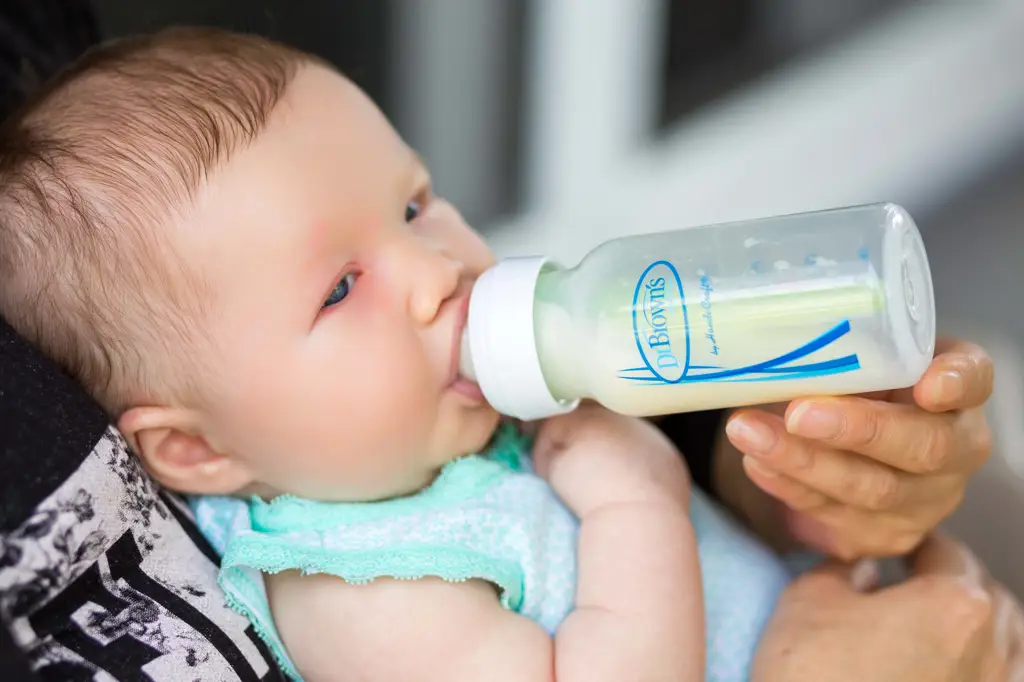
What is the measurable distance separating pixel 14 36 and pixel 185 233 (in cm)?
33

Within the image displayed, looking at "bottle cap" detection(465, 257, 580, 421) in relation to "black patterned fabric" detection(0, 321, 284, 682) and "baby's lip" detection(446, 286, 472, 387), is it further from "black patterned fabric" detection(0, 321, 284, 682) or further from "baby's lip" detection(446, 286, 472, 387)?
"black patterned fabric" detection(0, 321, 284, 682)

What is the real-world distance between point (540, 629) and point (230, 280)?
1.17 feet

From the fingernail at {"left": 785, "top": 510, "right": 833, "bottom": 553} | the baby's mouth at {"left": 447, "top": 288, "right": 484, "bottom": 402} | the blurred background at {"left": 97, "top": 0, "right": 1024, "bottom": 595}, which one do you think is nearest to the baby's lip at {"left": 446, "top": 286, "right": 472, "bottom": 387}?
the baby's mouth at {"left": 447, "top": 288, "right": 484, "bottom": 402}

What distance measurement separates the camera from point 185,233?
813 millimetres

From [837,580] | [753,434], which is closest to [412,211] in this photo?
[753,434]

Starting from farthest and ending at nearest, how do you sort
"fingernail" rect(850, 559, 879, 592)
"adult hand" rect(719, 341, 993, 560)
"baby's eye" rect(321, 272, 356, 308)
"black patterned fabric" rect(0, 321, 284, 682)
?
"fingernail" rect(850, 559, 879, 592), "baby's eye" rect(321, 272, 356, 308), "adult hand" rect(719, 341, 993, 560), "black patterned fabric" rect(0, 321, 284, 682)

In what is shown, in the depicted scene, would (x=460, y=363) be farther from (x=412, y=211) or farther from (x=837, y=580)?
(x=837, y=580)

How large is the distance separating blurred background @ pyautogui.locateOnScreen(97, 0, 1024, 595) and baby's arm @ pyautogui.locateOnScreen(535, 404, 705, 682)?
865 mm

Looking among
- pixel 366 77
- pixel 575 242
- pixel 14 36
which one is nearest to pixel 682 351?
pixel 14 36

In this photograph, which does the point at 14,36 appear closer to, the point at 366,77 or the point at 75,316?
the point at 75,316

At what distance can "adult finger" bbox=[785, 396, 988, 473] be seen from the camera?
2.40 feet

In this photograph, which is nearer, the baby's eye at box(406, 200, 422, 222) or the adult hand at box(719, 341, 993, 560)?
the adult hand at box(719, 341, 993, 560)

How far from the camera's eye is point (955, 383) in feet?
2.51

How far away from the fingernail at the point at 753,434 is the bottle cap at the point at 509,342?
0.14 m
